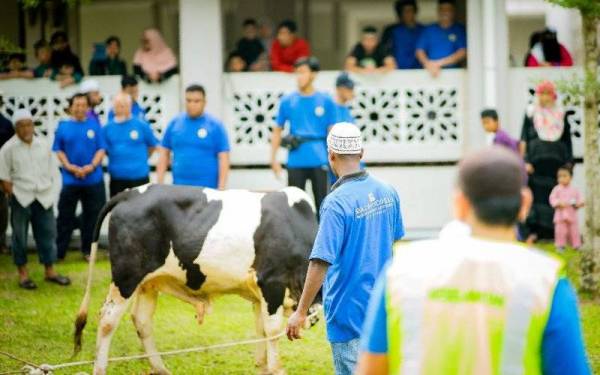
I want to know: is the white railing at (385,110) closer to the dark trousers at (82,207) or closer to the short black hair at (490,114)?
the short black hair at (490,114)

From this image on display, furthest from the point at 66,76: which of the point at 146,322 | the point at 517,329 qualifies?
the point at 517,329

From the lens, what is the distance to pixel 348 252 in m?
6.41

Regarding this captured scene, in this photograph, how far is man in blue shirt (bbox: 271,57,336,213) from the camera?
521 inches

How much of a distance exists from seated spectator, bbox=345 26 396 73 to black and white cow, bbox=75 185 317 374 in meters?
6.67

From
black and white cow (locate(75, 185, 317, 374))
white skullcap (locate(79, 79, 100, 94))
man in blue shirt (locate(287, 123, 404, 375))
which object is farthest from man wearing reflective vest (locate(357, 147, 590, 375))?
white skullcap (locate(79, 79, 100, 94))

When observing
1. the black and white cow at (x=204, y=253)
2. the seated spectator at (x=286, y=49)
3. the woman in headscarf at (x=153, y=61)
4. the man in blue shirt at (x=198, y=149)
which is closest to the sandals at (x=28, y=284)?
the man in blue shirt at (x=198, y=149)

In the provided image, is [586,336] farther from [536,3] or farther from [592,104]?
[536,3]

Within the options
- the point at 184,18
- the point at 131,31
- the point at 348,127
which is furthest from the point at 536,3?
the point at 348,127

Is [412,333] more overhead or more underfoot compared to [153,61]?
more underfoot

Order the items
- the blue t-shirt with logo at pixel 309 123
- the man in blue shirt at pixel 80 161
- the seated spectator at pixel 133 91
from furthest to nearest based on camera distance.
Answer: the seated spectator at pixel 133 91 → the man in blue shirt at pixel 80 161 → the blue t-shirt with logo at pixel 309 123

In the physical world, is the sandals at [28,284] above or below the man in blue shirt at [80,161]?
below

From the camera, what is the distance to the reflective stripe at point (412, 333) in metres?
3.67

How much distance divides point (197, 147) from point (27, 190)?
1.88 m

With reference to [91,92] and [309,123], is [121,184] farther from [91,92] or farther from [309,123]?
[309,123]
